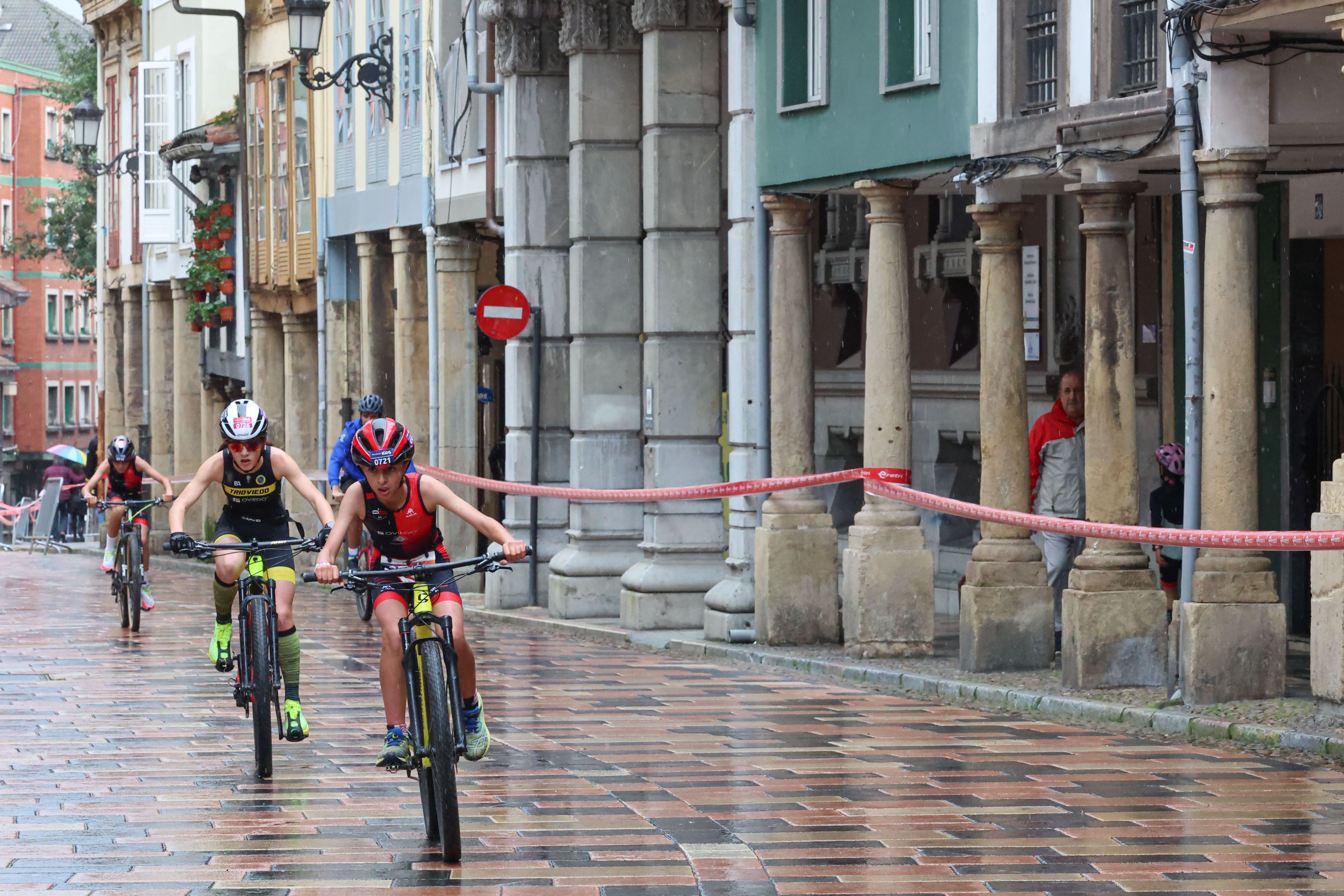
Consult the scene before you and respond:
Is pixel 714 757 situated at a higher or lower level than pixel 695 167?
lower

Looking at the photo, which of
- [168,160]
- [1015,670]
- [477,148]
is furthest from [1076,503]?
[168,160]

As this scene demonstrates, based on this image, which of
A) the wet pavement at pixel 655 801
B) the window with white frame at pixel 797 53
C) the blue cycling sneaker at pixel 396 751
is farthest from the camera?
the window with white frame at pixel 797 53

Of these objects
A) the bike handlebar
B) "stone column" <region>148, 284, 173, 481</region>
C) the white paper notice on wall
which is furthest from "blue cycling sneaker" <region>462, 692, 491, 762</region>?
"stone column" <region>148, 284, 173, 481</region>

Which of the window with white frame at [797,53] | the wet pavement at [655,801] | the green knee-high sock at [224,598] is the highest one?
the window with white frame at [797,53]

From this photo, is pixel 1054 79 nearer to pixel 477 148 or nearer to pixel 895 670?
pixel 895 670

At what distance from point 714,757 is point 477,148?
604 inches

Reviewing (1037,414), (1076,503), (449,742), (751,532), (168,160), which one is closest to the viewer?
(449,742)

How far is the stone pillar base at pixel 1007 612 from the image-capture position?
627 inches

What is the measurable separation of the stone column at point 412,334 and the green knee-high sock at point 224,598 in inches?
624

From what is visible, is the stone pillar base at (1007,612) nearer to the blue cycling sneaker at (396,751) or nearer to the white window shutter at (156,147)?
the blue cycling sneaker at (396,751)

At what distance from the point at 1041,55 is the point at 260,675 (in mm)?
7109

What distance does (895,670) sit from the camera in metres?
16.1

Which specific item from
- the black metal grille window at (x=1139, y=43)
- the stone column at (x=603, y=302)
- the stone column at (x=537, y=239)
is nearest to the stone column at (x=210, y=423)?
the stone column at (x=537, y=239)

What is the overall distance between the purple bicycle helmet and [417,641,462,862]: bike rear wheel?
27.9ft
